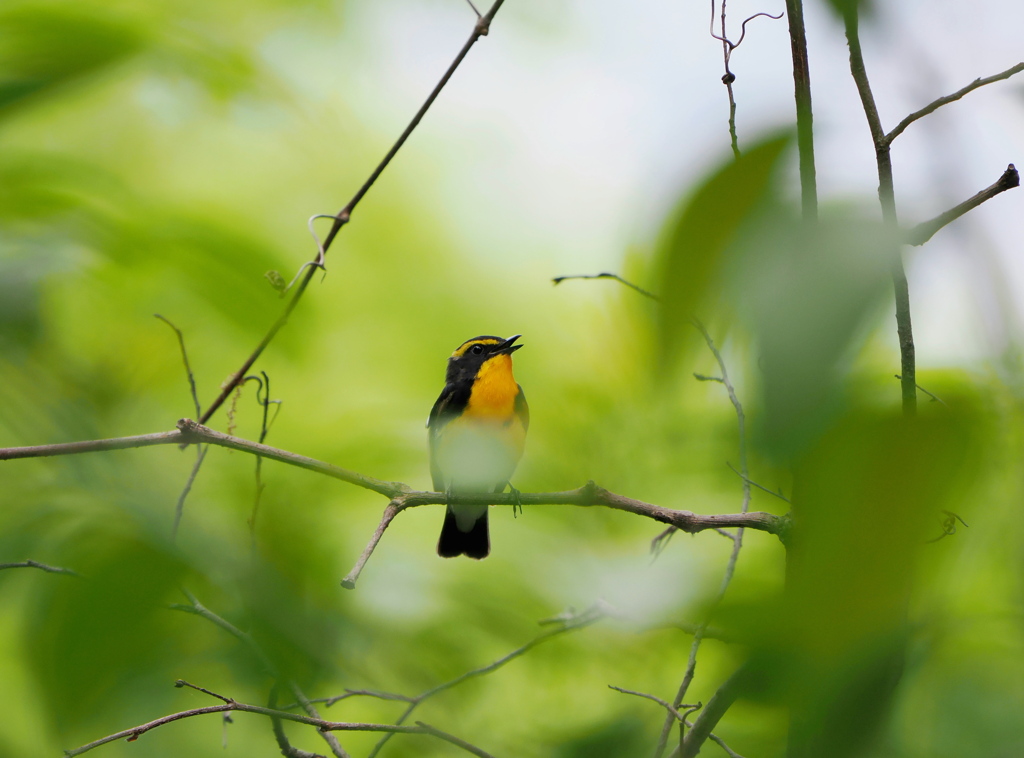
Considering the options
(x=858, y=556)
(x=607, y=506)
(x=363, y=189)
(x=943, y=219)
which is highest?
(x=943, y=219)

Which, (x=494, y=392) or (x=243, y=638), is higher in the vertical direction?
(x=243, y=638)

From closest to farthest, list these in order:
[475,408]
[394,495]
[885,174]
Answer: [885,174] < [394,495] < [475,408]

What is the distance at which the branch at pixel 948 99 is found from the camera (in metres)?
0.49

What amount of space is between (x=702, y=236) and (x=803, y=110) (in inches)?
4.3

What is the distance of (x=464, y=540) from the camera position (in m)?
3.60

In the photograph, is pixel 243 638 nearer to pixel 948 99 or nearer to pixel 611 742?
pixel 611 742

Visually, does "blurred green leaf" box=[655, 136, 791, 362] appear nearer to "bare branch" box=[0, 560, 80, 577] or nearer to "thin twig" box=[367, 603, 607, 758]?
"bare branch" box=[0, 560, 80, 577]

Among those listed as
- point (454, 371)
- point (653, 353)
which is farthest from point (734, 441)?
point (454, 371)

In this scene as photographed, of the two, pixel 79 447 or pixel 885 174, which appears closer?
pixel 885 174

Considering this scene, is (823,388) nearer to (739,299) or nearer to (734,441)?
(739,299)

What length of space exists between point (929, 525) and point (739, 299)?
0.11 m

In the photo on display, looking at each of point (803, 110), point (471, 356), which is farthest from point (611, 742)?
point (471, 356)

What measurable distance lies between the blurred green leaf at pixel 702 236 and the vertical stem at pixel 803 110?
0.01m

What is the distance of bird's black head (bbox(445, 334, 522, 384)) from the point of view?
11.3ft
